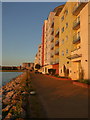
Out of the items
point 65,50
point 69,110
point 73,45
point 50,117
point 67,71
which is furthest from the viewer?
point 65,50

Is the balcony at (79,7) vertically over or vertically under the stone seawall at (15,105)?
over

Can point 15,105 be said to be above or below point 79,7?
below

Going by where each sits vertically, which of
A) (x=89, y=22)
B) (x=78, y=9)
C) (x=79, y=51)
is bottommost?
(x=79, y=51)

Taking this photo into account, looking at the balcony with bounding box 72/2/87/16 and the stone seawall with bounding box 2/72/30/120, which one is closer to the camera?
the stone seawall with bounding box 2/72/30/120

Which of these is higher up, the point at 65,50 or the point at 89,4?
the point at 89,4

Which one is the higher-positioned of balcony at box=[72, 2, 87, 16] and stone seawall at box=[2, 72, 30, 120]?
balcony at box=[72, 2, 87, 16]

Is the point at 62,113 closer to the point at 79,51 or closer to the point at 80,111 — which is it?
the point at 80,111

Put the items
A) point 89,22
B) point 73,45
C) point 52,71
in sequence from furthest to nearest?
point 52,71, point 73,45, point 89,22

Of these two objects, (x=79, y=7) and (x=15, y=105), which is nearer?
(x=15, y=105)

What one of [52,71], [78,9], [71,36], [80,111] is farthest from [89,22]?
[52,71]

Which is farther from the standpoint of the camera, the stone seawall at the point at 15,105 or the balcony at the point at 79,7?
the balcony at the point at 79,7

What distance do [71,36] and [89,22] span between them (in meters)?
6.85

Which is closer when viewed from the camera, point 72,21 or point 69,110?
point 69,110

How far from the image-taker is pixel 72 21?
809 inches
